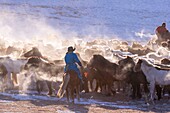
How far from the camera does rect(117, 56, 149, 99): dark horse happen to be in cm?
1731

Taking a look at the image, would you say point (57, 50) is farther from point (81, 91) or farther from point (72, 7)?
point (72, 7)

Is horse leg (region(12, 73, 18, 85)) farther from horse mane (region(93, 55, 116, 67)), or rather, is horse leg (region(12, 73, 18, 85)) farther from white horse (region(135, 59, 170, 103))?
white horse (region(135, 59, 170, 103))

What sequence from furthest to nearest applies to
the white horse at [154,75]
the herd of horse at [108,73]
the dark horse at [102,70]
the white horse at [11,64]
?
the white horse at [11,64] → the dark horse at [102,70] → the herd of horse at [108,73] → the white horse at [154,75]

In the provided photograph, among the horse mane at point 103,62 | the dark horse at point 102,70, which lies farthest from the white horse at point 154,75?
the horse mane at point 103,62

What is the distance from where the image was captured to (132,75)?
17.6 m

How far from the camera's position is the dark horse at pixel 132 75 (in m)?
17.3

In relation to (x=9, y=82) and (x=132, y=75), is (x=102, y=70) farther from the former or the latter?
(x=9, y=82)

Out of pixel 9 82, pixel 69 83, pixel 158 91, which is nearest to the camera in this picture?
pixel 69 83

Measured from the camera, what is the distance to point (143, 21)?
55.2 m

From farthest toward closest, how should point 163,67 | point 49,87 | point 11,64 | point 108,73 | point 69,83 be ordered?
point 11,64 → point 108,73 → point 49,87 → point 163,67 → point 69,83

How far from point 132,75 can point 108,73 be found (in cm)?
109

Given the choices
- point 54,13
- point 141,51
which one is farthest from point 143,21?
point 141,51

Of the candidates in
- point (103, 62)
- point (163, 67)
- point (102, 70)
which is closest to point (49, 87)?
point (102, 70)

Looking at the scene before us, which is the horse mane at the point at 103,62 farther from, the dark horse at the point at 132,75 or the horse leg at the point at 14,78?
the horse leg at the point at 14,78
